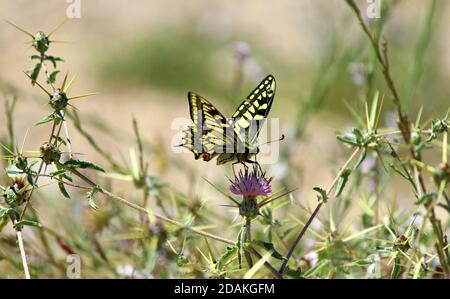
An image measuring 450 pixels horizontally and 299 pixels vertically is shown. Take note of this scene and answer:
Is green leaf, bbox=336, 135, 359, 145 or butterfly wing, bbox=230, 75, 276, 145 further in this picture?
butterfly wing, bbox=230, 75, 276, 145

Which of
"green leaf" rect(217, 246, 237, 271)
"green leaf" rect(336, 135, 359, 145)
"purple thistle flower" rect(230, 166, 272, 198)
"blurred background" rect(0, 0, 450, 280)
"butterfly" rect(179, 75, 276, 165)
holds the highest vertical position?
"blurred background" rect(0, 0, 450, 280)

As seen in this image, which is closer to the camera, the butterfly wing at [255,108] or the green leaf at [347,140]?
the green leaf at [347,140]

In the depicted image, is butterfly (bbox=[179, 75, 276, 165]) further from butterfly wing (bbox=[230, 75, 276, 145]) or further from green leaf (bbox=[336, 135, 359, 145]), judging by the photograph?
green leaf (bbox=[336, 135, 359, 145])

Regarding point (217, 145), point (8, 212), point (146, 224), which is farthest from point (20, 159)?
point (146, 224)

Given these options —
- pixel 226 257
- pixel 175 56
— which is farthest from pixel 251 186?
pixel 175 56

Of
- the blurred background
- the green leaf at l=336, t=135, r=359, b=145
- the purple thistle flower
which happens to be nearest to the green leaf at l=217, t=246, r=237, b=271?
the purple thistle flower

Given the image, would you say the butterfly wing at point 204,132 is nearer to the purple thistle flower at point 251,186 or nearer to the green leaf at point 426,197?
the purple thistle flower at point 251,186

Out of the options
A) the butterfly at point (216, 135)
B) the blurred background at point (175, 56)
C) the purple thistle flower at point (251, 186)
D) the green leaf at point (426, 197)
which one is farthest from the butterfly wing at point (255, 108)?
the blurred background at point (175, 56)

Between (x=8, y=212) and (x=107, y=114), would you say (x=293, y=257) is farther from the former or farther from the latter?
(x=107, y=114)
